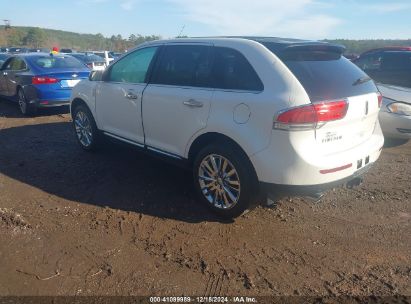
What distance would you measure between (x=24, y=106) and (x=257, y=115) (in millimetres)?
7508

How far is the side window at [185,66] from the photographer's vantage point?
389 centimetres

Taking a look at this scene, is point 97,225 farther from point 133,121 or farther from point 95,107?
point 95,107

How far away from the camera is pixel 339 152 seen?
3396 mm

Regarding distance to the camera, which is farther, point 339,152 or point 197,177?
point 197,177

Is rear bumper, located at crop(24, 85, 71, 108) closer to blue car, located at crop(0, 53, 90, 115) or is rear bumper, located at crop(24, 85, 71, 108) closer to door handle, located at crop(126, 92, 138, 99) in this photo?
blue car, located at crop(0, 53, 90, 115)

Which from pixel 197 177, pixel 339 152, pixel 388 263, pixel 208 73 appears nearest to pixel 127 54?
pixel 208 73

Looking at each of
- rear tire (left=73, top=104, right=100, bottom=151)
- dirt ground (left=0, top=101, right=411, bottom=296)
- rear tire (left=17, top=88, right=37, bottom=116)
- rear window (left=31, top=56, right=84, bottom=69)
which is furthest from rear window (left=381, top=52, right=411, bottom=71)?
rear tire (left=17, top=88, right=37, bottom=116)

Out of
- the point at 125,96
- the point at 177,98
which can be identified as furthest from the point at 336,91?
the point at 125,96

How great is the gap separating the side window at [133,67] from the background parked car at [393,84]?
3845mm

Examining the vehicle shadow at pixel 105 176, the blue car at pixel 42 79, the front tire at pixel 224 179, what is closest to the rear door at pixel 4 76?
the blue car at pixel 42 79

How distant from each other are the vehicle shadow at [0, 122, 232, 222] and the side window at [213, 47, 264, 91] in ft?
4.58

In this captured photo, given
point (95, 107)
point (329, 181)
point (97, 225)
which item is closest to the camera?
point (329, 181)

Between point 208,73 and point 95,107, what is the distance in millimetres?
2371

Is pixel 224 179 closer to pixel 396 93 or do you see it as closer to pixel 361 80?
pixel 361 80
